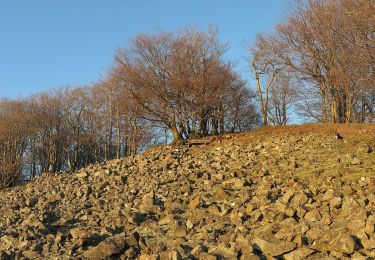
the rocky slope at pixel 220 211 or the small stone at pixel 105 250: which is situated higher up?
the rocky slope at pixel 220 211

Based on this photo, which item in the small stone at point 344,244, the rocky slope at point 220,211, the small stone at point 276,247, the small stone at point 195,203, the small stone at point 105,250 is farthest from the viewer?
the small stone at point 195,203

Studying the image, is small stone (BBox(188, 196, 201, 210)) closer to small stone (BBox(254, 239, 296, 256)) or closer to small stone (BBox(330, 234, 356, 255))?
small stone (BBox(254, 239, 296, 256))

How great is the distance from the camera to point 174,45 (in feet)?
78.6

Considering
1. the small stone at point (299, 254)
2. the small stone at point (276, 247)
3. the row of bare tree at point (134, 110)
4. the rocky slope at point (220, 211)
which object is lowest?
the small stone at point (299, 254)

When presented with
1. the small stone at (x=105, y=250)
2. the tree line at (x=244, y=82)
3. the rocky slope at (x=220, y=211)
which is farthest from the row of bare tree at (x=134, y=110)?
the small stone at (x=105, y=250)

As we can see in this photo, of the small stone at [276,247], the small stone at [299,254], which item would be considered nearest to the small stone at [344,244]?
the small stone at [299,254]

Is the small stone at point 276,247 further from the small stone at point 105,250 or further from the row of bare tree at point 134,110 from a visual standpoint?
the row of bare tree at point 134,110

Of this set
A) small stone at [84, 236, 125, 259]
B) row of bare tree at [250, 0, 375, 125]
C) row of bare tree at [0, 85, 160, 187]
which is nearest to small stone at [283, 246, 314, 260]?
small stone at [84, 236, 125, 259]

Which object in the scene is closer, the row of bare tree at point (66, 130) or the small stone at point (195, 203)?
the small stone at point (195, 203)

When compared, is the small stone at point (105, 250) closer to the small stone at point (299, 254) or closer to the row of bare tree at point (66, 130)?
the small stone at point (299, 254)

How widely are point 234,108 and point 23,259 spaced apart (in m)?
22.3

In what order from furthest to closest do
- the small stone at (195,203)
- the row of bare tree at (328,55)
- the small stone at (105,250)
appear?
the row of bare tree at (328,55), the small stone at (195,203), the small stone at (105,250)

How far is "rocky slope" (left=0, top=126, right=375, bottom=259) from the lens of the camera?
621 cm

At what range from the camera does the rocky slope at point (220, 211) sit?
244 inches
